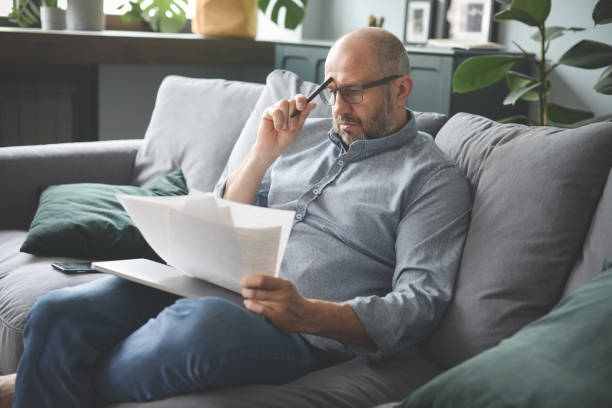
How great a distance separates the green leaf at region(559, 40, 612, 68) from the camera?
6.29ft

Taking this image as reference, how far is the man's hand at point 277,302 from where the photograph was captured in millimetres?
1123

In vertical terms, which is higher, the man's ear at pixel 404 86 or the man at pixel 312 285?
the man's ear at pixel 404 86

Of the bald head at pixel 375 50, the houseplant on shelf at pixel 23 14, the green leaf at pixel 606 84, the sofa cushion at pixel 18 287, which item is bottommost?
the sofa cushion at pixel 18 287

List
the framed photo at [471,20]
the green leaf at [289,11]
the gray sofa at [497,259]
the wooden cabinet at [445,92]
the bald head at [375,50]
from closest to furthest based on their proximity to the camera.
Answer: the gray sofa at [497,259] < the bald head at [375,50] < the wooden cabinet at [445,92] < the framed photo at [471,20] < the green leaf at [289,11]

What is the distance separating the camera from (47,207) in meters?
1.89

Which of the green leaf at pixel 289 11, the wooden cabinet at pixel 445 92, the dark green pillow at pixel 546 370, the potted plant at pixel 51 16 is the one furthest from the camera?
the green leaf at pixel 289 11

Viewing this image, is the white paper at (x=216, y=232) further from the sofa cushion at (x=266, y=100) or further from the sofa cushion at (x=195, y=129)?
the sofa cushion at (x=195, y=129)

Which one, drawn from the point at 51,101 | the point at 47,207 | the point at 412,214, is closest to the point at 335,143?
the point at 412,214

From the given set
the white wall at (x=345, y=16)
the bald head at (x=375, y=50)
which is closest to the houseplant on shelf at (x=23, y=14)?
the white wall at (x=345, y=16)

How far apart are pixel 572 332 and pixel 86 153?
1816 mm

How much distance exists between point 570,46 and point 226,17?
1.59 m

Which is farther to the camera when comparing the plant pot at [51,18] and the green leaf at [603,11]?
the plant pot at [51,18]

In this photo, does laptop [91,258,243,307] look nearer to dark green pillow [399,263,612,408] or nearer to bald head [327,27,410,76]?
dark green pillow [399,263,612,408]

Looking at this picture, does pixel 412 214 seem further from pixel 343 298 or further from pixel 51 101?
pixel 51 101
